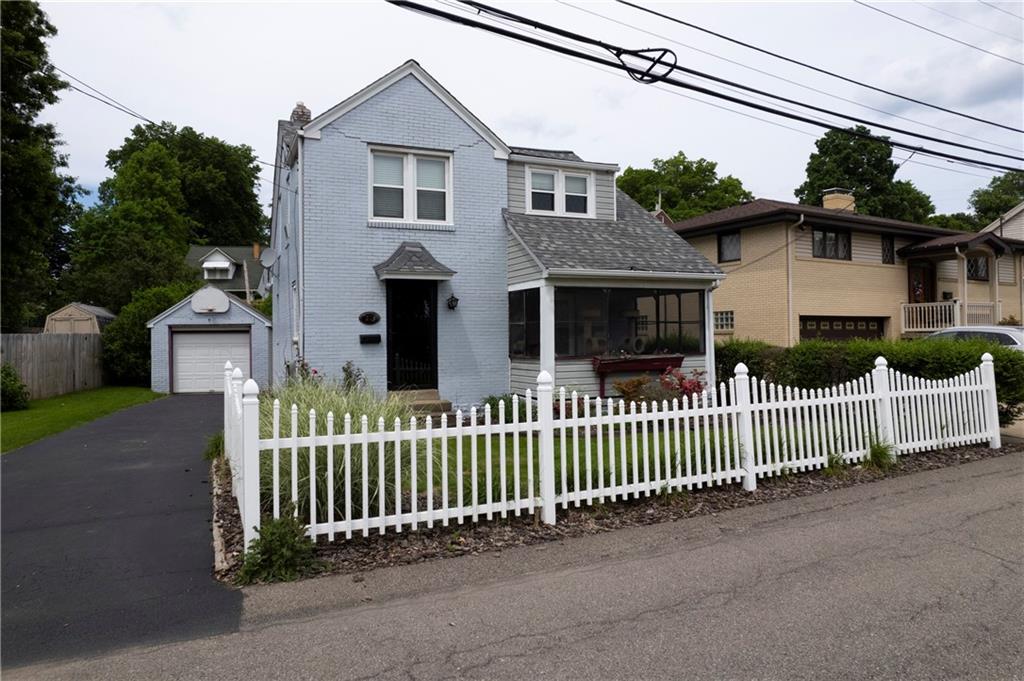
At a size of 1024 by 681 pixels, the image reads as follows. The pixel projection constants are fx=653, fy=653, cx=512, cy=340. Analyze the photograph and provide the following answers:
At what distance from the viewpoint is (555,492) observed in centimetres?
595

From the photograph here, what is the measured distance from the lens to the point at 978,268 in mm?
25625

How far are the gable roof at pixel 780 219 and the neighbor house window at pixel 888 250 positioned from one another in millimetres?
458

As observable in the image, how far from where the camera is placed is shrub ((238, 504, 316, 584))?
4.59 m

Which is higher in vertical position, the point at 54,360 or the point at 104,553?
the point at 54,360

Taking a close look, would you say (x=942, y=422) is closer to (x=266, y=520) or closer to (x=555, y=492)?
(x=555, y=492)

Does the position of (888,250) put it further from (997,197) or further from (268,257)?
(997,197)

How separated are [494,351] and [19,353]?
13.1 m

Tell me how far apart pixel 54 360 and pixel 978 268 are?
107ft

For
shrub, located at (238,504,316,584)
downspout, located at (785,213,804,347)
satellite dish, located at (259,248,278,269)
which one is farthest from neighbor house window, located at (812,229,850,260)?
shrub, located at (238,504,316,584)

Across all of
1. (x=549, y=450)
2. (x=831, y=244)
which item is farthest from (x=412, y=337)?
(x=831, y=244)

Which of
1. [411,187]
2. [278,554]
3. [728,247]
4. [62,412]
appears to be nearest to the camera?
[278,554]

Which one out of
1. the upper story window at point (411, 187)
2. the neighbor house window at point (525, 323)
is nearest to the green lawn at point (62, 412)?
the upper story window at point (411, 187)

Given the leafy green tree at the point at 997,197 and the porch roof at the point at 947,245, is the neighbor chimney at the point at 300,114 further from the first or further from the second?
the leafy green tree at the point at 997,197

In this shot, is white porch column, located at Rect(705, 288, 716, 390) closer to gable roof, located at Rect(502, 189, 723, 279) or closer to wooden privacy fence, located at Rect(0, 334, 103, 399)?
gable roof, located at Rect(502, 189, 723, 279)
